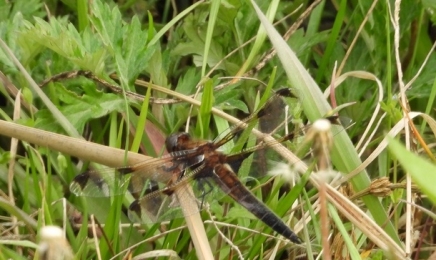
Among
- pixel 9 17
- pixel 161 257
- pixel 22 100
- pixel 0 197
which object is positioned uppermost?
pixel 9 17

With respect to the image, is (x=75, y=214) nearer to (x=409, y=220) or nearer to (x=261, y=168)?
(x=261, y=168)

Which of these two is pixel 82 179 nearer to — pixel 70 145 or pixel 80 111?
pixel 70 145

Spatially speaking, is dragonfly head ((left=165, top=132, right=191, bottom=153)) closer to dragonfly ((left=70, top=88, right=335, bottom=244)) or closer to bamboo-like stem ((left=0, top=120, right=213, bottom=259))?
dragonfly ((left=70, top=88, right=335, bottom=244))

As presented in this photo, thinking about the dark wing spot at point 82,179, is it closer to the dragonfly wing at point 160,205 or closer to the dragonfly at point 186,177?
the dragonfly at point 186,177

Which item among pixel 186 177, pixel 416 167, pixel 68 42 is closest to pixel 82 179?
pixel 186 177

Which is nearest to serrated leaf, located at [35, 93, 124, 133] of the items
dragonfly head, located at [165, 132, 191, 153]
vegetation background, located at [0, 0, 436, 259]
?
vegetation background, located at [0, 0, 436, 259]

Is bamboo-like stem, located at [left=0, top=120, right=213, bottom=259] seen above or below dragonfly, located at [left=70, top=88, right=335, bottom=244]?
above

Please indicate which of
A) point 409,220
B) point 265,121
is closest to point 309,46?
point 265,121
